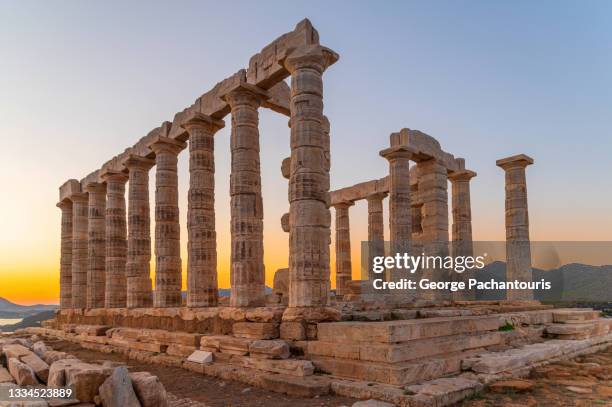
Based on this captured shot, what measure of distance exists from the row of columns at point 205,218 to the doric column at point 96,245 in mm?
50

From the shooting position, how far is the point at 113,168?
75.5 feet

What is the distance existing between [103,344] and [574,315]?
1746cm

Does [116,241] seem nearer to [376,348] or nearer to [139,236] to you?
[139,236]

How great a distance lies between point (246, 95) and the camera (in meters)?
14.6

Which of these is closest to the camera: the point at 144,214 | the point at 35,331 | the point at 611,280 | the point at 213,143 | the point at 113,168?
the point at 213,143

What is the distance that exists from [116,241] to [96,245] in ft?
8.53

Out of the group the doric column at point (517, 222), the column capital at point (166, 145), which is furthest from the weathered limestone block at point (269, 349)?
the doric column at point (517, 222)

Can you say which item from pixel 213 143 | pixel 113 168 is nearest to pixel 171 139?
pixel 213 143

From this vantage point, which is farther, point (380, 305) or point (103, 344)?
point (103, 344)

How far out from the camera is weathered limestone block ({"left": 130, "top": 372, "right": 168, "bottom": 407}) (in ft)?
23.3

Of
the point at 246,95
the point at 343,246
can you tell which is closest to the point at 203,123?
the point at 246,95

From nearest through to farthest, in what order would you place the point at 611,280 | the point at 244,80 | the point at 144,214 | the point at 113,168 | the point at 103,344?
the point at 244,80, the point at 103,344, the point at 144,214, the point at 113,168, the point at 611,280

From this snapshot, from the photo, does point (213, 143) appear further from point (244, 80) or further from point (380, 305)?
point (380, 305)

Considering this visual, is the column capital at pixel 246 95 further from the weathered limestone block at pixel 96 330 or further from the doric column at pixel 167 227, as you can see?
the weathered limestone block at pixel 96 330
